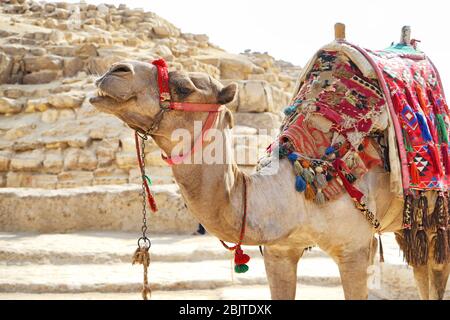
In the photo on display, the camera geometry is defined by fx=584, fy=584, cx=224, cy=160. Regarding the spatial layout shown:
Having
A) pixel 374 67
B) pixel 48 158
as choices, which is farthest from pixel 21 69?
pixel 374 67

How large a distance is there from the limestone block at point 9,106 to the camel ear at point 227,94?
16.7 meters

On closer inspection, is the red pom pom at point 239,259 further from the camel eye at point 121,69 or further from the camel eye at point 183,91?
the camel eye at point 121,69

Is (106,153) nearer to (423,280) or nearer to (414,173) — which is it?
(423,280)

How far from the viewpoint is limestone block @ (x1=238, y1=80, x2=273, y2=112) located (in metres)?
17.4

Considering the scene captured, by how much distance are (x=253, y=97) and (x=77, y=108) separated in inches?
206

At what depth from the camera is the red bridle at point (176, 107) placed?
273 cm

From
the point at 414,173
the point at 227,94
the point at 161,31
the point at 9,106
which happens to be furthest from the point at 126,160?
the point at 161,31

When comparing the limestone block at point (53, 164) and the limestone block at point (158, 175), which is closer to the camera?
the limestone block at point (158, 175)

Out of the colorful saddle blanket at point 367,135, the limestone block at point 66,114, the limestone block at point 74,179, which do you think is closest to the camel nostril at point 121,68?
the colorful saddle blanket at point 367,135

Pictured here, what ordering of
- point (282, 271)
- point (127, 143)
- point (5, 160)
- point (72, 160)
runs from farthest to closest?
point (5, 160), point (72, 160), point (127, 143), point (282, 271)

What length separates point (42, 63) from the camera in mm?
21922

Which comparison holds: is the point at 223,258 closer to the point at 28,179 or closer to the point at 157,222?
the point at 157,222

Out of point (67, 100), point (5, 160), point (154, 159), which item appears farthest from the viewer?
point (67, 100)

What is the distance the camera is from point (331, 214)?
3250mm
